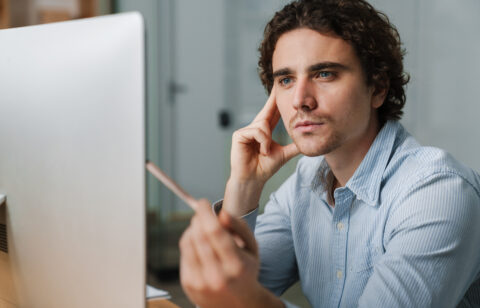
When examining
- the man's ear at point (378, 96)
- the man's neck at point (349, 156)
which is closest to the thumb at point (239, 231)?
the man's neck at point (349, 156)

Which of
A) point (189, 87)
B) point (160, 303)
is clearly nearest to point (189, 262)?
point (160, 303)

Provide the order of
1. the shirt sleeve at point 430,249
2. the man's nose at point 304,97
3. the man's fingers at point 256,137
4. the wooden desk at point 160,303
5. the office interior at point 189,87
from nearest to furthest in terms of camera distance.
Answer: the shirt sleeve at point 430,249, the wooden desk at point 160,303, the man's nose at point 304,97, the man's fingers at point 256,137, the office interior at point 189,87

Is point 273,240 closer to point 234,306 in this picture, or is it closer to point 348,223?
point 348,223

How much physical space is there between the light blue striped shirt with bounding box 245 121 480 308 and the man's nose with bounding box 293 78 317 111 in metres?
0.18

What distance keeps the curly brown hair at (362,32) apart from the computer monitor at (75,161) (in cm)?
76

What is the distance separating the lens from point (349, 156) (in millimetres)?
1246

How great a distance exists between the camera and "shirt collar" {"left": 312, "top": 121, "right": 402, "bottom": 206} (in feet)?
3.67

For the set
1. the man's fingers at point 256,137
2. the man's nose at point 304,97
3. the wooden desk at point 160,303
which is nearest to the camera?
the wooden desk at point 160,303

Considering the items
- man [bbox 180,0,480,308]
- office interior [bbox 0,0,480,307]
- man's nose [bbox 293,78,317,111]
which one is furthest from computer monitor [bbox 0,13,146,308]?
office interior [bbox 0,0,480,307]

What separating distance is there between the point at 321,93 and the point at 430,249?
0.44 metres

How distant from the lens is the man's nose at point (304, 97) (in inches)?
45.3

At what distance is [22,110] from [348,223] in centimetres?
77

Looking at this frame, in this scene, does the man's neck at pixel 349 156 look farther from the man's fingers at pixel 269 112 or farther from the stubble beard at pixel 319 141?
the man's fingers at pixel 269 112

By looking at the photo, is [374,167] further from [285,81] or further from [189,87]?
[189,87]
